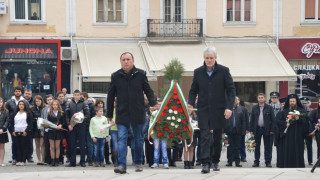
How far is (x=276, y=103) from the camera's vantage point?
74.9 ft

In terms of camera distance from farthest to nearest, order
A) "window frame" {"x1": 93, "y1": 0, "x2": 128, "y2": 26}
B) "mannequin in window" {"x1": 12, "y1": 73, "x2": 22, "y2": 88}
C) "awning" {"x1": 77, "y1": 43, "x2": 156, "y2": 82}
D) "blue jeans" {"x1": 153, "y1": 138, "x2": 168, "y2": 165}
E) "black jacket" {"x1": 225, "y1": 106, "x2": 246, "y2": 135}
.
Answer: "window frame" {"x1": 93, "y1": 0, "x2": 128, "y2": 26}, "mannequin in window" {"x1": 12, "y1": 73, "x2": 22, "y2": 88}, "awning" {"x1": 77, "y1": 43, "x2": 156, "y2": 82}, "black jacket" {"x1": 225, "y1": 106, "x2": 246, "y2": 135}, "blue jeans" {"x1": 153, "y1": 138, "x2": 168, "y2": 165}

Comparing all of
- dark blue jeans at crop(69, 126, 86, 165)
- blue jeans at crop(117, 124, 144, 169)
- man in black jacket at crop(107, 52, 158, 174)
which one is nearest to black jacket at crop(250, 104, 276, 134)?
dark blue jeans at crop(69, 126, 86, 165)

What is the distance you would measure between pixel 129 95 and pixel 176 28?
71.9ft

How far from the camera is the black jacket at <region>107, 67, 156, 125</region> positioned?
41.9 feet

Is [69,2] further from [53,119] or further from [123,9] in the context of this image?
[53,119]

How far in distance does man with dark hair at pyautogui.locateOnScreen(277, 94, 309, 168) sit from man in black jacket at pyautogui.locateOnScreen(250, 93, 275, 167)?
1.31 ft

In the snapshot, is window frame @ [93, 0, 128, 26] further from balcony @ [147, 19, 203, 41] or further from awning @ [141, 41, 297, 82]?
awning @ [141, 41, 297, 82]

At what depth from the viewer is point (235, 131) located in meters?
19.8

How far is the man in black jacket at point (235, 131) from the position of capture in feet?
64.2

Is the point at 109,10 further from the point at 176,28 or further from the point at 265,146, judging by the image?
the point at 265,146

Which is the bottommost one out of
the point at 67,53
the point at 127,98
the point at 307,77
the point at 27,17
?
the point at 307,77

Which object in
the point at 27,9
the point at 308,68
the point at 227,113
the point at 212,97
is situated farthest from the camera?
the point at 308,68

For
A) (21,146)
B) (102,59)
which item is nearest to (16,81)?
(102,59)

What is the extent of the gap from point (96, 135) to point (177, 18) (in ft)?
52.9
